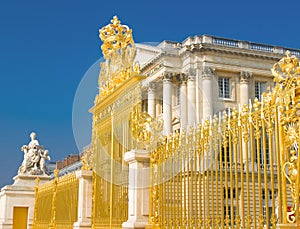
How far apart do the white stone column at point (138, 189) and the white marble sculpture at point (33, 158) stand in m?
8.05

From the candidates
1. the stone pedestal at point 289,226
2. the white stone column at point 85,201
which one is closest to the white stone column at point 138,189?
the white stone column at point 85,201

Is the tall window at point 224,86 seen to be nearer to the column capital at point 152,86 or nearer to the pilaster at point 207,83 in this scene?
the pilaster at point 207,83

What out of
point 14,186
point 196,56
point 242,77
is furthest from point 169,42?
point 14,186

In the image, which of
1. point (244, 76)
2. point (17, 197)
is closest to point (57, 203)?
point (17, 197)

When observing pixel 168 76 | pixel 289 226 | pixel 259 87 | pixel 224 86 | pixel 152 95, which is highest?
pixel 168 76

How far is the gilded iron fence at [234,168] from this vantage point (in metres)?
4.50

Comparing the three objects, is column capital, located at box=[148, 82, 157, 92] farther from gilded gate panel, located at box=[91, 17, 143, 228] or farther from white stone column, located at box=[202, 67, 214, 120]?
gilded gate panel, located at box=[91, 17, 143, 228]

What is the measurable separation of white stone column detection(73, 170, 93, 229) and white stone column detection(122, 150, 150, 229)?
2158 mm

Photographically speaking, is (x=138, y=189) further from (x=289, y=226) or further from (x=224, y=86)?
(x=224, y=86)

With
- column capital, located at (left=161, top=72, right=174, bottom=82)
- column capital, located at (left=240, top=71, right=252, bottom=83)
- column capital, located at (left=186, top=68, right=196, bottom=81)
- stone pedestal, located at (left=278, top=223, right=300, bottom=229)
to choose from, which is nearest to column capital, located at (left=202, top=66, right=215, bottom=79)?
column capital, located at (left=186, top=68, right=196, bottom=81)

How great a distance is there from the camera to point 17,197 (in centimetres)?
1442

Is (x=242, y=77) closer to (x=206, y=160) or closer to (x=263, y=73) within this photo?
(x=263, y=73)

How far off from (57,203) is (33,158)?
11.1 ft

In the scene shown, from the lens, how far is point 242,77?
32.3m
